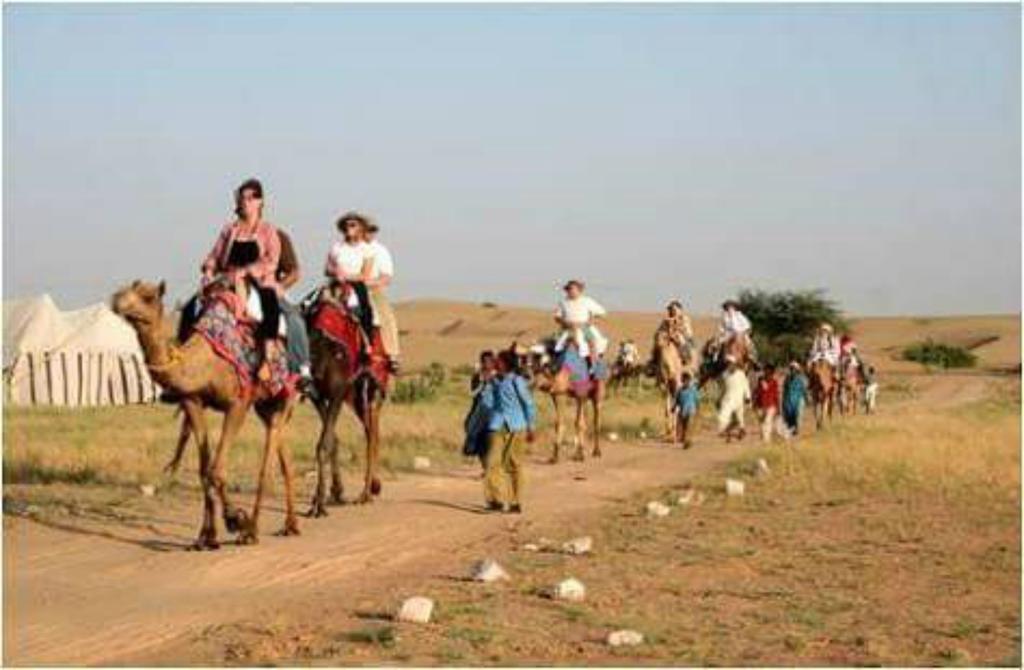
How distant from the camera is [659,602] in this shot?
11.2m

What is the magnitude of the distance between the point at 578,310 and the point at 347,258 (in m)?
7.93

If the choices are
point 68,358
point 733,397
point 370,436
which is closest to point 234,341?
point 370,436

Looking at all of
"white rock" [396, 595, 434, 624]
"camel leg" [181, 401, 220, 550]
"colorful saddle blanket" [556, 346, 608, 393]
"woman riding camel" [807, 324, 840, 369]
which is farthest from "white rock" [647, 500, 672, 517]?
"woman riding camel" [807, 324, 840, 369]

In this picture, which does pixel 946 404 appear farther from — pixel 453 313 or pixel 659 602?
pixel 453 313

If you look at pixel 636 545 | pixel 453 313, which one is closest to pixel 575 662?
pixel 636 545

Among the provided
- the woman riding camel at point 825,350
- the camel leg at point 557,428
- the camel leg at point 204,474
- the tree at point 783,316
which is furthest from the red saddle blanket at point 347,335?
the tree at point 783,316

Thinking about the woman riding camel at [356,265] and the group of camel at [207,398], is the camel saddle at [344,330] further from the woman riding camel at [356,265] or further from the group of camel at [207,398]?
the group of camel at [207,398]

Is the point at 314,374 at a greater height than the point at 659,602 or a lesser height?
greater

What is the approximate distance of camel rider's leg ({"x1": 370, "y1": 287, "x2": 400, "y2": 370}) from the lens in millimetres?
17109

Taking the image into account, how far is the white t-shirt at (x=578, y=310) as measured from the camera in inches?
960

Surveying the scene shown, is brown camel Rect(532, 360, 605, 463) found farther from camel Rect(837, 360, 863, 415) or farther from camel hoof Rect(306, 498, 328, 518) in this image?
camel Rect(837, 360, 863, 415)

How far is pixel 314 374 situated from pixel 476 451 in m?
1.97

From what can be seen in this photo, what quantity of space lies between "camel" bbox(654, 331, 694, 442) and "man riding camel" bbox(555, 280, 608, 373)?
4220mm

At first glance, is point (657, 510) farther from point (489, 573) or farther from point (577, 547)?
point (489, 573)
